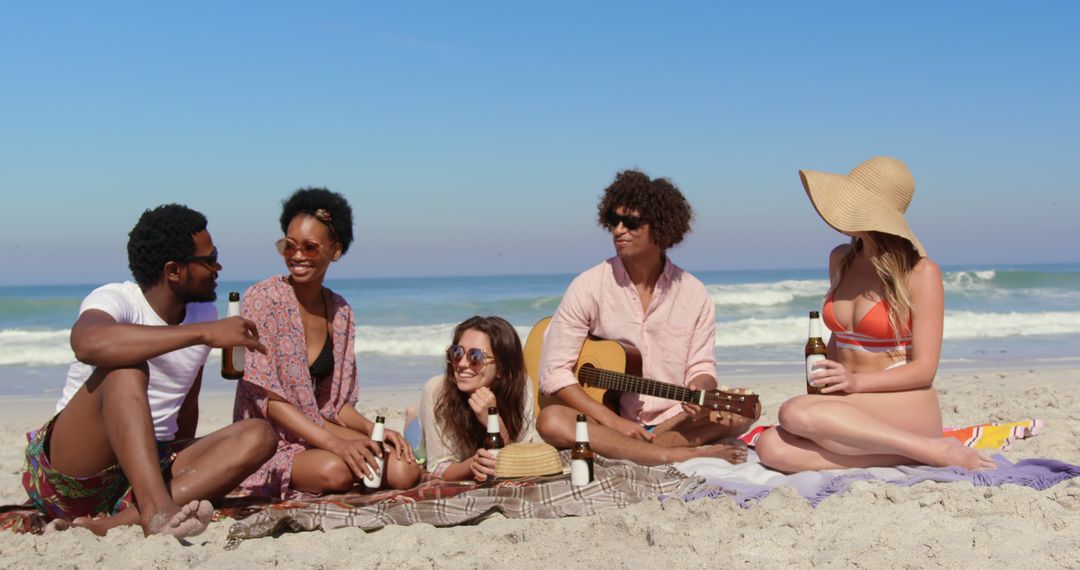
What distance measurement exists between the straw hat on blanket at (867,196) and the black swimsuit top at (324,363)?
281 cm

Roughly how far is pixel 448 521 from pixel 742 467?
1879 mm

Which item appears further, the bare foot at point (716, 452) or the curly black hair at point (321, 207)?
the bare foot at point (716, 452)

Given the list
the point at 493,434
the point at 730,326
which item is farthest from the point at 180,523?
the point at 730,326

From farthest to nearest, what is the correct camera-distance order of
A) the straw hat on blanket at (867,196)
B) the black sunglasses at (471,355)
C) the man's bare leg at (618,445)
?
the man's bare leg at (618,445) < the black sunglasses at (471,355) < the straw hat on blanket at (867,196)

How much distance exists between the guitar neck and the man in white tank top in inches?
89.5

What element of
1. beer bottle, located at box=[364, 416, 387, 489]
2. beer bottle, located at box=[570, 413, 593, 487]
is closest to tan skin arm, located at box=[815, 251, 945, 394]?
beer bottle, located at box=[570, 413, 593, 487]

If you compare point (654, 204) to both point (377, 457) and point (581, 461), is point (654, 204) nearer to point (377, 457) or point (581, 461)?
point (581, 461)

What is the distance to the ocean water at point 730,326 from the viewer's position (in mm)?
14406

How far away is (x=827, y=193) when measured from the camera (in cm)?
520

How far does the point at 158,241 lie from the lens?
434cm

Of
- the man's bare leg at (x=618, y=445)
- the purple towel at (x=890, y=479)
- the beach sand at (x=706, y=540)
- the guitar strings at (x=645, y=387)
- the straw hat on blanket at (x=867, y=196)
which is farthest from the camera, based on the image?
the man's bare leg at (x=618, y=445)

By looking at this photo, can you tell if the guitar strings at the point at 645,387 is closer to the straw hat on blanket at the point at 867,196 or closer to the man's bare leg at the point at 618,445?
the man's bare leg at the point at 618,445

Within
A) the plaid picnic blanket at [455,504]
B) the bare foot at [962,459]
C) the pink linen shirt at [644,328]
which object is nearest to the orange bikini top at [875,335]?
the bare foot at [962,459]

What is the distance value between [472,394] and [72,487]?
2084 mm
